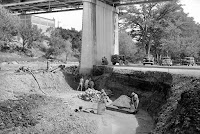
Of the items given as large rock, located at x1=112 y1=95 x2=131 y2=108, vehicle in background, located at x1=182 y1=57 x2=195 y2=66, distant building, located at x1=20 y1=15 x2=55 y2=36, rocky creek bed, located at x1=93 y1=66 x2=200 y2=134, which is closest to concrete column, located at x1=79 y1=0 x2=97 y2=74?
rocky creek bed, located at x1=93 y1=66 x2=200 y2=134

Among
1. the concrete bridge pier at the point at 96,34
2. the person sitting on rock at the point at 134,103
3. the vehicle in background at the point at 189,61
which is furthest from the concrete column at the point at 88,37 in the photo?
the vehicle in background at the point at 189,61

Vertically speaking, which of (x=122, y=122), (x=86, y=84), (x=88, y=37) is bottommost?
(x=122, y=122)

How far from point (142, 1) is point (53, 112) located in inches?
755

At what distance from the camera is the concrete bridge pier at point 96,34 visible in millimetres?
25875

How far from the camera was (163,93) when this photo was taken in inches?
635

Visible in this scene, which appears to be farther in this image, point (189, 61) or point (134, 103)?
point (189, 61)

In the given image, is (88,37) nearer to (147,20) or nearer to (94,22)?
(94,22)

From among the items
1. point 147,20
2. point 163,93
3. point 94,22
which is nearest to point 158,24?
point 147,20

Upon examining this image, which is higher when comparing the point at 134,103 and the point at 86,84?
the point at 86,84

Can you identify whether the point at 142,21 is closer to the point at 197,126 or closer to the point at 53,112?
the point at 53,112

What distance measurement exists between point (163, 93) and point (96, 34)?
13375 mm

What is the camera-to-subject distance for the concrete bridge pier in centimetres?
2588

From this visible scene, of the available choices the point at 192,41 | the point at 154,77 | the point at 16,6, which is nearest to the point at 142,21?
the point at 192,41

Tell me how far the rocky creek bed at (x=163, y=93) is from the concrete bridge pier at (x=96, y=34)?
165 centimetres
